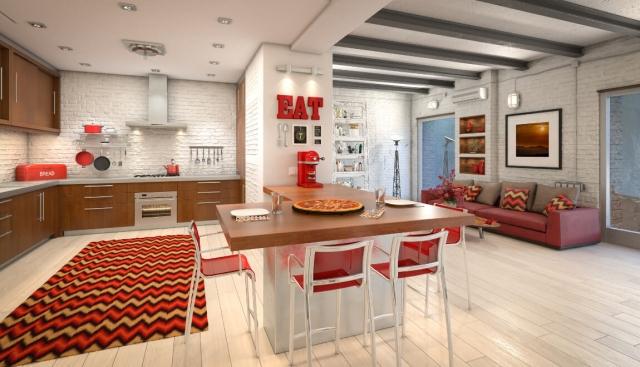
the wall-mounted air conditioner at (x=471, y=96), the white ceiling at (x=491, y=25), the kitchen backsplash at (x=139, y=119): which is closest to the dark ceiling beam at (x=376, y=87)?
the wall-mounted air conditioner at (x=471, y=96)

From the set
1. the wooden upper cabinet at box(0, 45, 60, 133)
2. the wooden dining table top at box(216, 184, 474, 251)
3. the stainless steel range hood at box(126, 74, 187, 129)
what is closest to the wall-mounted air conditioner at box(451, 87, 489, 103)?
the wooden dining table top at box(216, 184, 474, 251)

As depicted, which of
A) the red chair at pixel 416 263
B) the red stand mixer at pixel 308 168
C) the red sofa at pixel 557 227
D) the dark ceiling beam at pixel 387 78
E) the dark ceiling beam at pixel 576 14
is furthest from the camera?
the dark ceiling beam at pixel 387 78

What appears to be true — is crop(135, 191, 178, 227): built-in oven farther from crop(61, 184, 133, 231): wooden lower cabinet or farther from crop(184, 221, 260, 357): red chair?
crop(184, 221, 260, 357): red chair

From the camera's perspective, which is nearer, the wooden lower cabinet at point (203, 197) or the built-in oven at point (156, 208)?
the built-in oven at point (156, 208)

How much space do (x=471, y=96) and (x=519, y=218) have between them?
9.43 feet

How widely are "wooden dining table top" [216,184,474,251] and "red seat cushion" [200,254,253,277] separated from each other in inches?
13.1

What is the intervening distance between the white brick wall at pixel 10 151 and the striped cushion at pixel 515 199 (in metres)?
7.77

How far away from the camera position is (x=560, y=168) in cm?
575

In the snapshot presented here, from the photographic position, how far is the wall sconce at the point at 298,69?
4.67m

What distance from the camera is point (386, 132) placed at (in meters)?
8.88

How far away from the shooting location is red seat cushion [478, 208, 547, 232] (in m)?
5.07

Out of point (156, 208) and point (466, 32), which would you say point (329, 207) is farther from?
point (156, 208)

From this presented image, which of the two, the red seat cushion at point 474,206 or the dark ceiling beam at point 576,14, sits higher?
the dark ceiling beam at point 576,14

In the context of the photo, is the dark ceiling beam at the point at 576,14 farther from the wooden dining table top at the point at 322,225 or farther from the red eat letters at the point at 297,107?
the wooden dining table top at the point at 322,225
